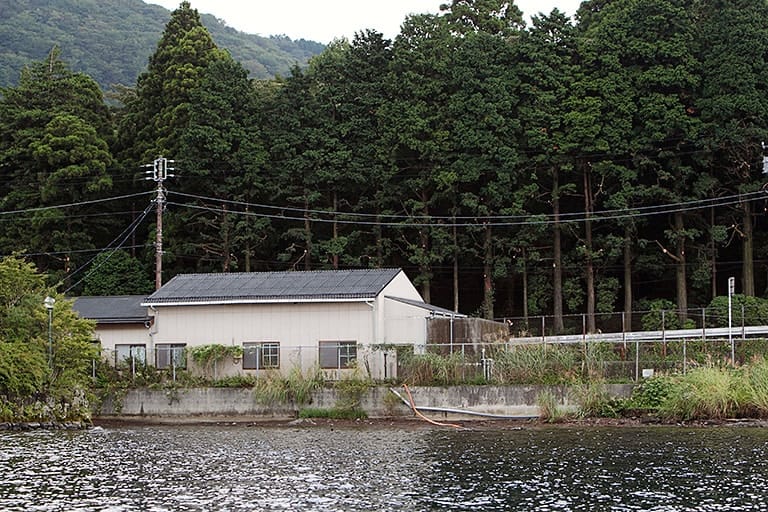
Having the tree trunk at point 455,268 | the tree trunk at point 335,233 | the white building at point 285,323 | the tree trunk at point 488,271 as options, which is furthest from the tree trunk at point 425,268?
the white building at point 285,323

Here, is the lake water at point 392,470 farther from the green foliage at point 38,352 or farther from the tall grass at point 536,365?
the tall grass at point 536,365

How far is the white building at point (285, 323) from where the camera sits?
38.4m

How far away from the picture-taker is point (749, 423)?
32.2 meters

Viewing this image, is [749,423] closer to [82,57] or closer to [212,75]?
[212,75]

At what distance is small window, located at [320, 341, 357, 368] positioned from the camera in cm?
3825

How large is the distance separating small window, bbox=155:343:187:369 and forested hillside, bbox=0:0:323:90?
68.8 metres

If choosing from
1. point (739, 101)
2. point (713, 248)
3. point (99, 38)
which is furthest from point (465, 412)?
point (99, 38)

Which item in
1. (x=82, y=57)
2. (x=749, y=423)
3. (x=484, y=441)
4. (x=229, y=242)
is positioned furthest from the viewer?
(x=82, y=57)

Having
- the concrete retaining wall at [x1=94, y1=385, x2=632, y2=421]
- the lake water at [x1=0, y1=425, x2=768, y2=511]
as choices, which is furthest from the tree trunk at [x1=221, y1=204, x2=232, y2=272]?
the lake water at [x1=0, y1=425, x2=768, y2=511]

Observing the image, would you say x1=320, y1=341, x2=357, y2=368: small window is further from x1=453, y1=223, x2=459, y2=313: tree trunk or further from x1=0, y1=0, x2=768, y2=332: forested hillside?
x1=0, y1=0, x2=768, y2=332: forested hillside

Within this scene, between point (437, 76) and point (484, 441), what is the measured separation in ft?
111

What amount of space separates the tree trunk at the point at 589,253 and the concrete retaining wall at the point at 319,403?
1735cm

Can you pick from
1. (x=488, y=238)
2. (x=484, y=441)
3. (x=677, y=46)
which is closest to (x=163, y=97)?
(x=488, y=238)

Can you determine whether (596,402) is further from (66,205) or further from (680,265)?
(66,205)
